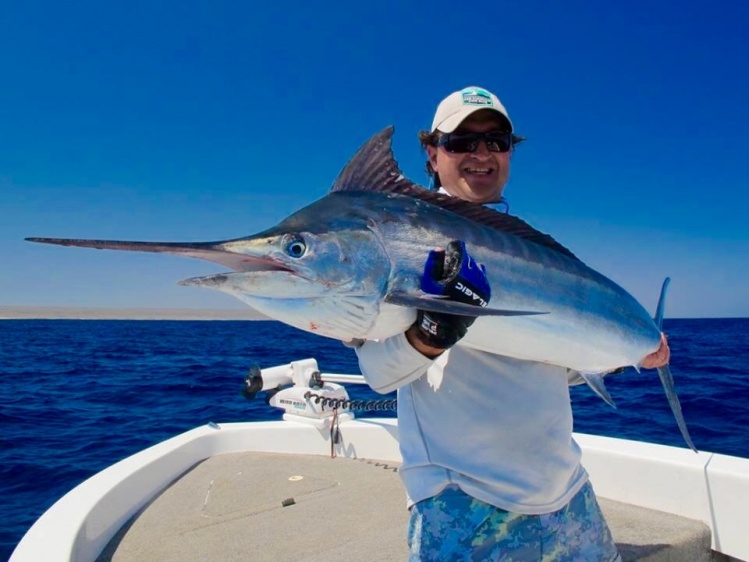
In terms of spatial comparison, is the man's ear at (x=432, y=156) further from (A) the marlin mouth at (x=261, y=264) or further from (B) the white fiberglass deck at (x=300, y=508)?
(B) the white fiberglass deck at (x=300, y=508)

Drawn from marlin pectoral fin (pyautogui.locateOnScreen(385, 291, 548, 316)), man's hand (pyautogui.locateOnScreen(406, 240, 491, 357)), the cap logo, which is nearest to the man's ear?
the cap logo

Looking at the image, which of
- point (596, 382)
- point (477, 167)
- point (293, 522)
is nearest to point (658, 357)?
point (596, 382)

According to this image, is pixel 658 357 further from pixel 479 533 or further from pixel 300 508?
pixel 300 508

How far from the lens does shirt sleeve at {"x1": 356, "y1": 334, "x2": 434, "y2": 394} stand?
1.68 m

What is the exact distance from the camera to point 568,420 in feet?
6.62

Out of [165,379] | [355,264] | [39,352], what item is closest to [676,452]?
[355,264]

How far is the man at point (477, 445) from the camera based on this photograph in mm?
1685

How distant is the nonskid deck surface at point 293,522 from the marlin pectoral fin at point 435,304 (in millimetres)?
1910

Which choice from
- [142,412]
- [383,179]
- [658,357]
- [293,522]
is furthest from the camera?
[142,412]

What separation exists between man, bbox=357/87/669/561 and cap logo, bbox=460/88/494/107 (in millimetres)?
759

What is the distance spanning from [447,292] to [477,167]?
0.77 metres

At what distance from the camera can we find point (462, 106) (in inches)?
84.7

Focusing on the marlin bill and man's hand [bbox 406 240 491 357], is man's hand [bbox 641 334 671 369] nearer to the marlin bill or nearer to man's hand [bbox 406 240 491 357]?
the marlin bill

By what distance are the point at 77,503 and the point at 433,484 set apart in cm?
228
